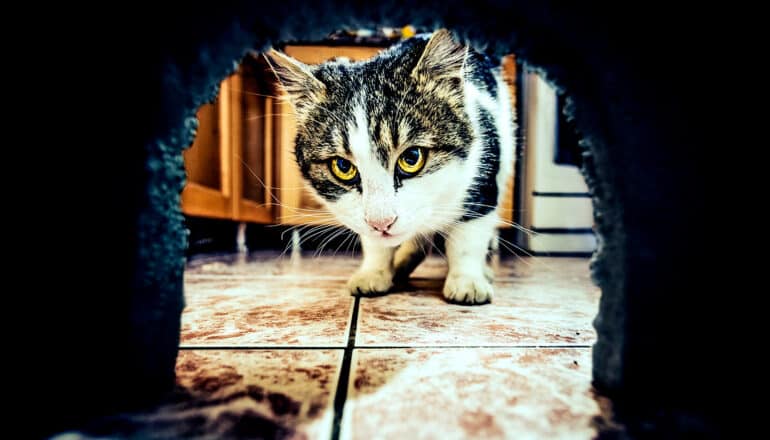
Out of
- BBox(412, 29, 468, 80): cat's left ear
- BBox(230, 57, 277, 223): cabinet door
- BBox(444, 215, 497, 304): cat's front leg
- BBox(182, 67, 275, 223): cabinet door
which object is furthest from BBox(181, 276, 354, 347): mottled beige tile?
BBox(230, 57, 277, 223): cabinet door

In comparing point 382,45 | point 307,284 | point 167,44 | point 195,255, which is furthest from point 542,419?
point 382,45

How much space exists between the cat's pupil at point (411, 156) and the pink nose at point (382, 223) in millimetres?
149

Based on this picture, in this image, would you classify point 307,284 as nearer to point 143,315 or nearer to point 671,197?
point 143,315

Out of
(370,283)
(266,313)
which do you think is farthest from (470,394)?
(370,283)

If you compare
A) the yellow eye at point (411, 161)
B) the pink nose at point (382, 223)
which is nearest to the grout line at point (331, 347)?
the pink nose at point (382, 223)

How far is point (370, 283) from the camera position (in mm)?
1179

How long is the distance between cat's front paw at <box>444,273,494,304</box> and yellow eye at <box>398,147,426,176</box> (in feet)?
0.99

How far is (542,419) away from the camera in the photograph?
1.54 ft

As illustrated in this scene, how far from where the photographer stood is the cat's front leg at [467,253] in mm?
1111

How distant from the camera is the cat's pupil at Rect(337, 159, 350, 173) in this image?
107 centimetres

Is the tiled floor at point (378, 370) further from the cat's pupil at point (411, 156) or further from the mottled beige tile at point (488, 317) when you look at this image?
the cat's pupil at point (411, 156)

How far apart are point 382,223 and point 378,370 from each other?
1.36ft

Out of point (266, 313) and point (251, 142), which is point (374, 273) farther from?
point (251, 142)

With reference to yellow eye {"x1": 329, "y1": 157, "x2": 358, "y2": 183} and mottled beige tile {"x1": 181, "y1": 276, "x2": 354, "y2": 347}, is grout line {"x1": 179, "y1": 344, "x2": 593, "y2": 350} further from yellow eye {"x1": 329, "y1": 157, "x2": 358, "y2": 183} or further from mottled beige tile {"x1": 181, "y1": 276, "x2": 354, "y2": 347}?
yellow eye {"x1": 329, "y1": 157, "x2": 358, "y2": 183}
